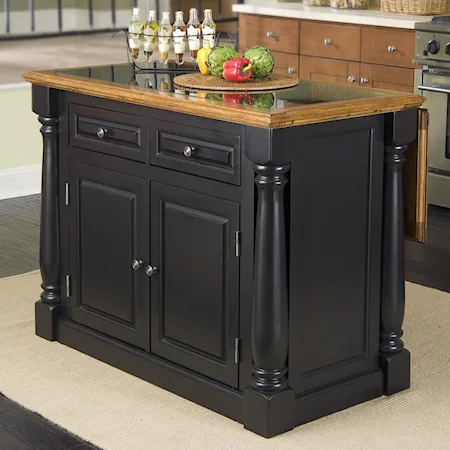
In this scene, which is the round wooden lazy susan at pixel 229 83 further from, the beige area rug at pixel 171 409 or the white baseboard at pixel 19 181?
the white baseboard at pixel 19 181

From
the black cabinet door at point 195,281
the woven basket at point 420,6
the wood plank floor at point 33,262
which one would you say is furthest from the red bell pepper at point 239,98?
the woven basket at point 420,6

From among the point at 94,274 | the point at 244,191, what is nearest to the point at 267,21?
the point at 94,274

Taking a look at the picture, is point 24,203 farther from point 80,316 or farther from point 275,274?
point 275,274

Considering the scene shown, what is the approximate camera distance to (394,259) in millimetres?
3057

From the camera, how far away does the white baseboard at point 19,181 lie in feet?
18.6

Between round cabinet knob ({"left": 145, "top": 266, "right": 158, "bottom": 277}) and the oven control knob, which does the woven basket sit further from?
round cabinet knob ({"left": 145, "top": 266, "right": 158, "bottom": 277})

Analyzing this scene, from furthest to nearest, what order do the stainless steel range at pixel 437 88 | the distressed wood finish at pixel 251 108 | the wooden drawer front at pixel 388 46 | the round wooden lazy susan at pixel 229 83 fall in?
the wooden drawer front at pixel 388 46 → the stainless steel range at pixel 437 88 → the round wooden lazy susan at pixel 229 83 → the distressed wood finish at pixel 251 108

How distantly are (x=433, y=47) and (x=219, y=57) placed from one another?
6.95 feet

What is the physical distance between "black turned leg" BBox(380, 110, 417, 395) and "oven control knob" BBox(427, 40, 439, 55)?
209cm

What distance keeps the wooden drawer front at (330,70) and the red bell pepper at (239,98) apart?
249 centimetres

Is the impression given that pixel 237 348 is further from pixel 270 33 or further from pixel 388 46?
pixel 270 33

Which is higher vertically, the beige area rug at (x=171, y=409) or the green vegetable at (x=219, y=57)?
the green vegetable at (x=219, y=57)

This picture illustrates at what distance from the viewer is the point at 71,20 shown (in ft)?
20.7

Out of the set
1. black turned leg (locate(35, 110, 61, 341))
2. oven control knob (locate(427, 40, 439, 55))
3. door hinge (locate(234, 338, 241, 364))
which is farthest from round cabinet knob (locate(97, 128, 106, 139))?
oven control knob (locate(427, 40, 439, 55))
